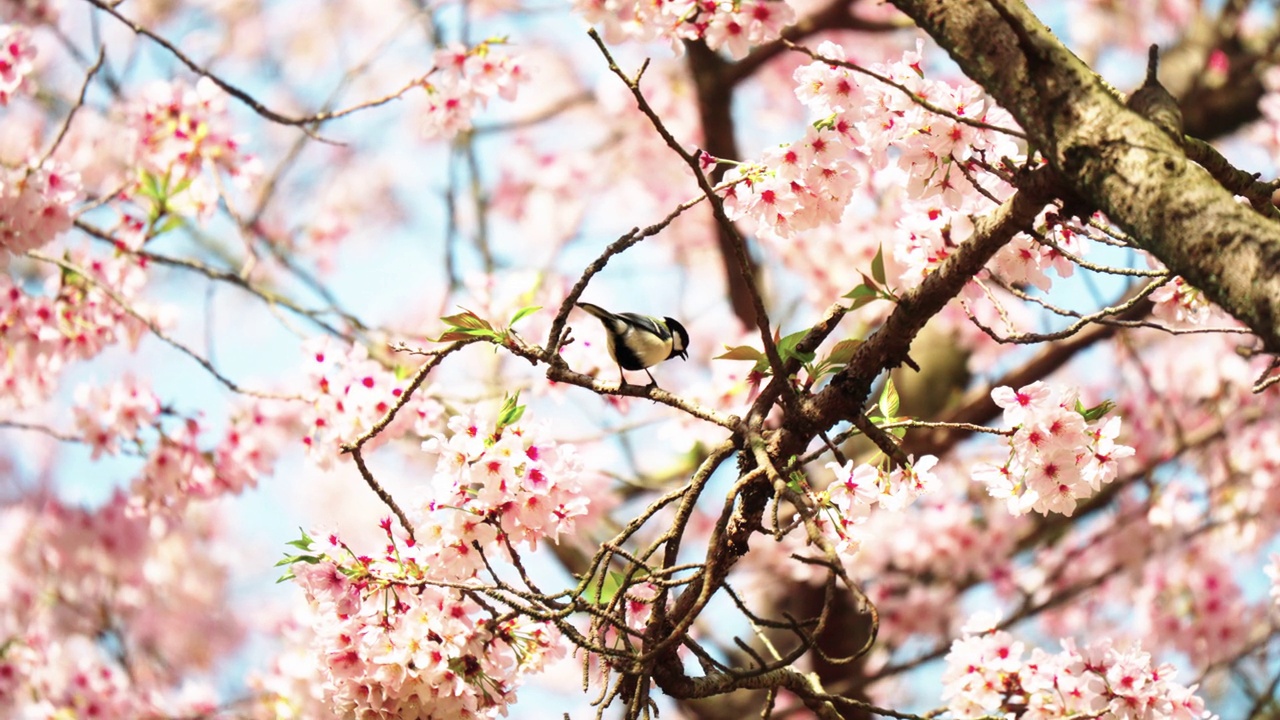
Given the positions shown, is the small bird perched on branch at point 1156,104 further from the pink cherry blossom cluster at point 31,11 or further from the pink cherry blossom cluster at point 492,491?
the pink cherry blossom cluster at point 31,11

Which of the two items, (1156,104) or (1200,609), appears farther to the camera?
(1200,609)

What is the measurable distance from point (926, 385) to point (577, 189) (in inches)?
112

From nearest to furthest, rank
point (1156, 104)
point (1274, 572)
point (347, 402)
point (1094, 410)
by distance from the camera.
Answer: point (1156, 104) → point (1094, 410) → point (1274, 572) → point (347, 402)

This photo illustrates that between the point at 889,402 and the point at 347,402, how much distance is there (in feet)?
4.78

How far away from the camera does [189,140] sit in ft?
11.1

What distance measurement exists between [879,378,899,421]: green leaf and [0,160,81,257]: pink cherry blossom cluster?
84.4 inches

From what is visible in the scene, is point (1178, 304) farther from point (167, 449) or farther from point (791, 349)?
point (167, 449)

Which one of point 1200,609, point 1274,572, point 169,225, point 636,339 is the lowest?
point 636,339

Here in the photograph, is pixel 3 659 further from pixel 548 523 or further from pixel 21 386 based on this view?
pixel 548 523

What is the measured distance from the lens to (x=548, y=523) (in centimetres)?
189

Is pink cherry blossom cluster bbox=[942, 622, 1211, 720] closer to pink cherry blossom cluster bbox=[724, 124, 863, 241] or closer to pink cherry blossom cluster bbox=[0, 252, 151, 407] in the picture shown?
pink cherry blossom cluster bbox=[724, 124, 863, 241]

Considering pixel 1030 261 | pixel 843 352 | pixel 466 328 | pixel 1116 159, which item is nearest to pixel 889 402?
pixel 843 352

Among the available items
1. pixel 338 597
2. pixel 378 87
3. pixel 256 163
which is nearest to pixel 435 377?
pixel 256 163

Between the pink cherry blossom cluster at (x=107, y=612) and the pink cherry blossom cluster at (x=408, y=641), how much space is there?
1810 millimetres
